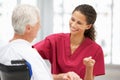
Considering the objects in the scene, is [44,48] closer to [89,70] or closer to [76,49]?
[76,49]

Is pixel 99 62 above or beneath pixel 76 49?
beneath

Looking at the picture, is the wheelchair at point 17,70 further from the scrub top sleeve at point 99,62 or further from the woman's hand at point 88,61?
the scrub top sleeve at point 99,62

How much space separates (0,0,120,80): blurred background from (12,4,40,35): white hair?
1483 millimetres

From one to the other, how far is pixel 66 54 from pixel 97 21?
107 centimetres

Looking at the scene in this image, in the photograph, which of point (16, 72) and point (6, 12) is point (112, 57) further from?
point (16, 72)

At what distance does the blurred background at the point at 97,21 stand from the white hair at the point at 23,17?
1.48m

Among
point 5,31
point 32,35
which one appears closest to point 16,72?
point 32,35

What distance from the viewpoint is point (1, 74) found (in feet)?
5.30

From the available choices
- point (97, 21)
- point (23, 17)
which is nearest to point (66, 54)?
point (23, 17)

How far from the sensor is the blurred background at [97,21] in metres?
3.21

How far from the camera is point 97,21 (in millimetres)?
3314

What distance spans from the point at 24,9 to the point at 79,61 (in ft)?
2.83

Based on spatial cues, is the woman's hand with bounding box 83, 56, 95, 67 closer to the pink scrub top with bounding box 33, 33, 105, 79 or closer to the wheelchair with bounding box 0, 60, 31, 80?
the pink scrub top with bounding box 33, 33, 105, 79

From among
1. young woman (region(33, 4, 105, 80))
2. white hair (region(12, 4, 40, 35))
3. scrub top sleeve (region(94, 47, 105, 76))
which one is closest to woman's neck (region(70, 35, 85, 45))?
young woman (region(33, 4, 105, 80))
